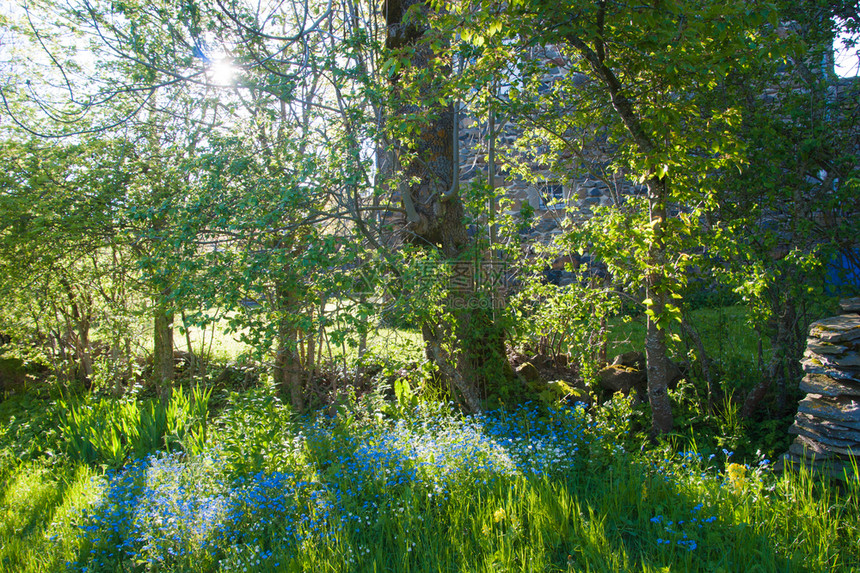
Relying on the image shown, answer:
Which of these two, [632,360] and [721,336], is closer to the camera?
[721,336]

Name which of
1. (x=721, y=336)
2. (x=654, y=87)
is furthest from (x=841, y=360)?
(x=654, y=87)

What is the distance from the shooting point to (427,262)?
356 centimetres

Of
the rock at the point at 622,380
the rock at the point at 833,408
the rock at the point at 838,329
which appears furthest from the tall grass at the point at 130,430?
the rock at the point at 838,329

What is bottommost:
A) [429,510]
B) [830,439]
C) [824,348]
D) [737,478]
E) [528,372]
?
[429,510]

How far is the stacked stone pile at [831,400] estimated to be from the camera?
295cm

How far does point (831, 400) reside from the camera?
3080mm

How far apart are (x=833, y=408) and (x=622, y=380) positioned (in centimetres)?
165

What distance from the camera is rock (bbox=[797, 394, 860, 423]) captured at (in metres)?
2.96

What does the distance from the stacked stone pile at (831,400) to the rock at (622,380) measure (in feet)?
4.70

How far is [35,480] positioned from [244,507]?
2.16 m

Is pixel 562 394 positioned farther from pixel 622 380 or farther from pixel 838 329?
pixel 838 329

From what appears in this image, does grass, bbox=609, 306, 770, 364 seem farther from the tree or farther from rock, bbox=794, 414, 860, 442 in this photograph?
rock, bbox=794, 414, 860, 442

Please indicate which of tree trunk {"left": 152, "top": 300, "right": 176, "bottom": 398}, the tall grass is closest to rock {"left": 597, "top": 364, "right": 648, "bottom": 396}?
the tall grass

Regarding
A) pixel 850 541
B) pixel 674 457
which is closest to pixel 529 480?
pixel 674 457
